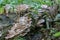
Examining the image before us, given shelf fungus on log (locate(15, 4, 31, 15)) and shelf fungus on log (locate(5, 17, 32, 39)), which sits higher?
shelf fungus on log (locate(15, 4, 31, 15))

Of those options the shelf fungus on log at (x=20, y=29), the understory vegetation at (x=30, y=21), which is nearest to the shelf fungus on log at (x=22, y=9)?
the understory vegetation at (x=30, y=21)

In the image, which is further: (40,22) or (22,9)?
(22,9)

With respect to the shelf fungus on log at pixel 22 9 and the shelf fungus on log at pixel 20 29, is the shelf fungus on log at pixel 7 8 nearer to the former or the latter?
the shelf fungus on log at pixel 22 9

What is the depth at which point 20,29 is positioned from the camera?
1840 millimetres

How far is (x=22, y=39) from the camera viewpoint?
1.80 meters

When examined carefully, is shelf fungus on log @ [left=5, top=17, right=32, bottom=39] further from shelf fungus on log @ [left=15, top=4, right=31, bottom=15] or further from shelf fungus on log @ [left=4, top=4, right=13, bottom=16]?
shelf fungus on log @ [left=4, top=4, right=13, bottom=16]

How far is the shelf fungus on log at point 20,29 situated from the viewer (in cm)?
182

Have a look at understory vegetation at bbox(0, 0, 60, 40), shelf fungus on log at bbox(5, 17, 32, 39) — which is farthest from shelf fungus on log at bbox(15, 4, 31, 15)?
shelf fungus on log at bbox(5, 17, 32, 39)

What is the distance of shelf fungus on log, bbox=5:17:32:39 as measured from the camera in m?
1.82

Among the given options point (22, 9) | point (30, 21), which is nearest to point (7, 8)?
point (22, 9)

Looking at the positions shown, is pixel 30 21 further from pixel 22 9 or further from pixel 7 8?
pixel 7 8

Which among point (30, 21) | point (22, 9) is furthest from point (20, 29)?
point (22, 9)

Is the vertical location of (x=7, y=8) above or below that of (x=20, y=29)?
above

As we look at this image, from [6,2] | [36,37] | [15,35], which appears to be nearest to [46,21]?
[36,37]
